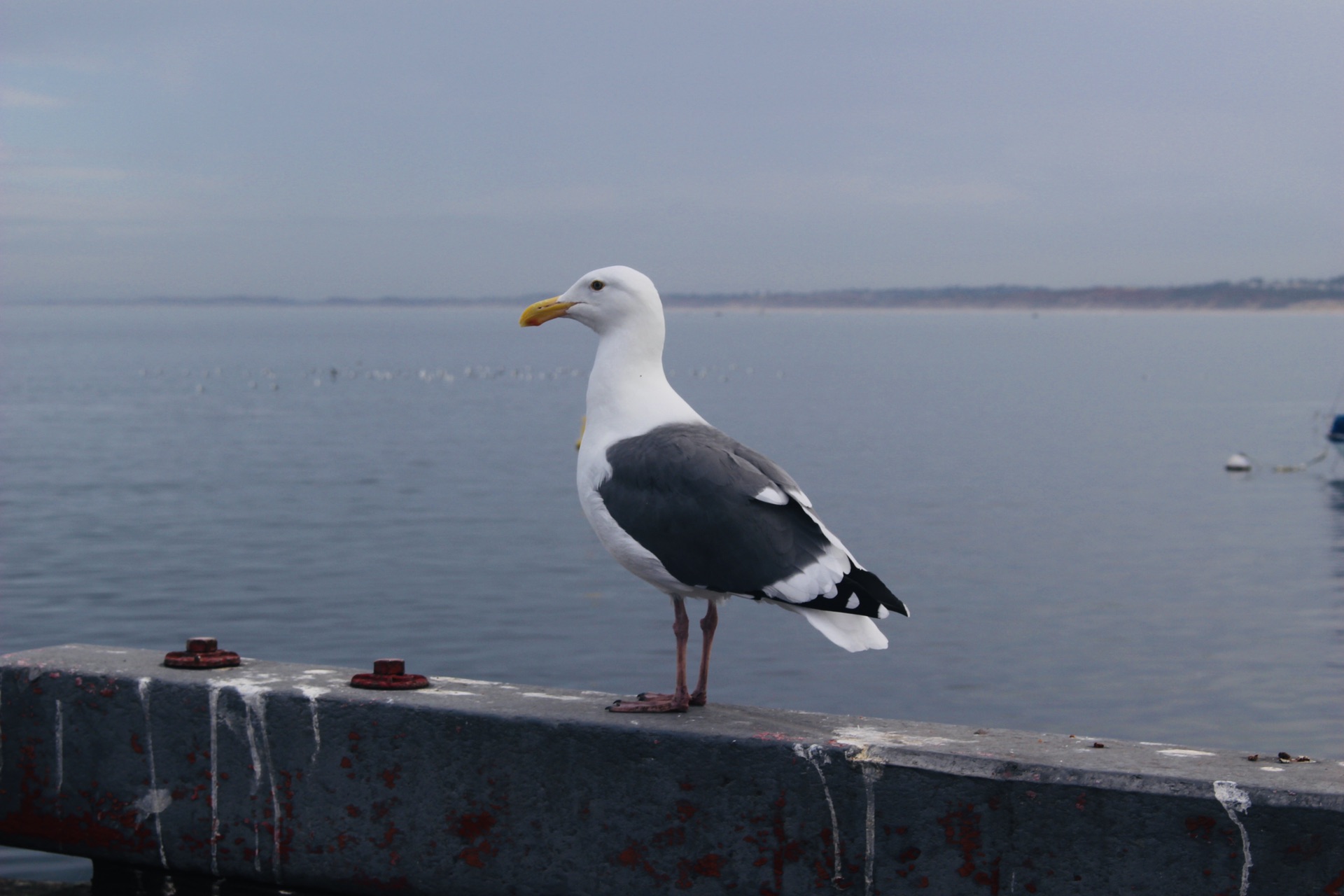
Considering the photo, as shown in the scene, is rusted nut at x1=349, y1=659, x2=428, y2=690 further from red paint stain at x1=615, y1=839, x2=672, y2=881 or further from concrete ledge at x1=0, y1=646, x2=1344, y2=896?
red paint stain at x1=615, y1=839, x2=672, y2=881

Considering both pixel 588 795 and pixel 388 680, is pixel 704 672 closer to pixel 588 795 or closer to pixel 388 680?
pixel 588 795

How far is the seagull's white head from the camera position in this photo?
19.3 ft

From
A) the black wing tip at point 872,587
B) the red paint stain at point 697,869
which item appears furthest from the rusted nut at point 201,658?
the black wing tip at point 872,587

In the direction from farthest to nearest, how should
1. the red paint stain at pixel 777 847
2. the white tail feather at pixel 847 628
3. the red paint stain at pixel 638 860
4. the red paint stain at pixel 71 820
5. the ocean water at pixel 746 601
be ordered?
the ocean water at pixel 746 601, the red paint stain at pixel 71 820, the white tail feather at pixel 847 628, the red paint stain at pixel 638 860, the red paint stain at pixel 777 847

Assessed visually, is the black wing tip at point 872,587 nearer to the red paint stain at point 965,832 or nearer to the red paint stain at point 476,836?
the red paint stain at point 965,832

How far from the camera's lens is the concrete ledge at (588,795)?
4.46 meters

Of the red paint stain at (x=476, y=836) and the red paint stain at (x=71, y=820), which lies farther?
the red paint stain at (x=71, y=820)

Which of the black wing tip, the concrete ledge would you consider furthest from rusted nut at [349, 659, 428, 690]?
the black wing tip

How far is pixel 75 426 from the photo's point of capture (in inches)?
2245

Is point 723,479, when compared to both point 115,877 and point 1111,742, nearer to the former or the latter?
point 1111,742

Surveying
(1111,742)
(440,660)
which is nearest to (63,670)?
(1111,742)

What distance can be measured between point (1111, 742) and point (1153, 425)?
6065 cm

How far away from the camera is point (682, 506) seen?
5.42m

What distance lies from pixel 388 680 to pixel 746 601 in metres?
14.7
